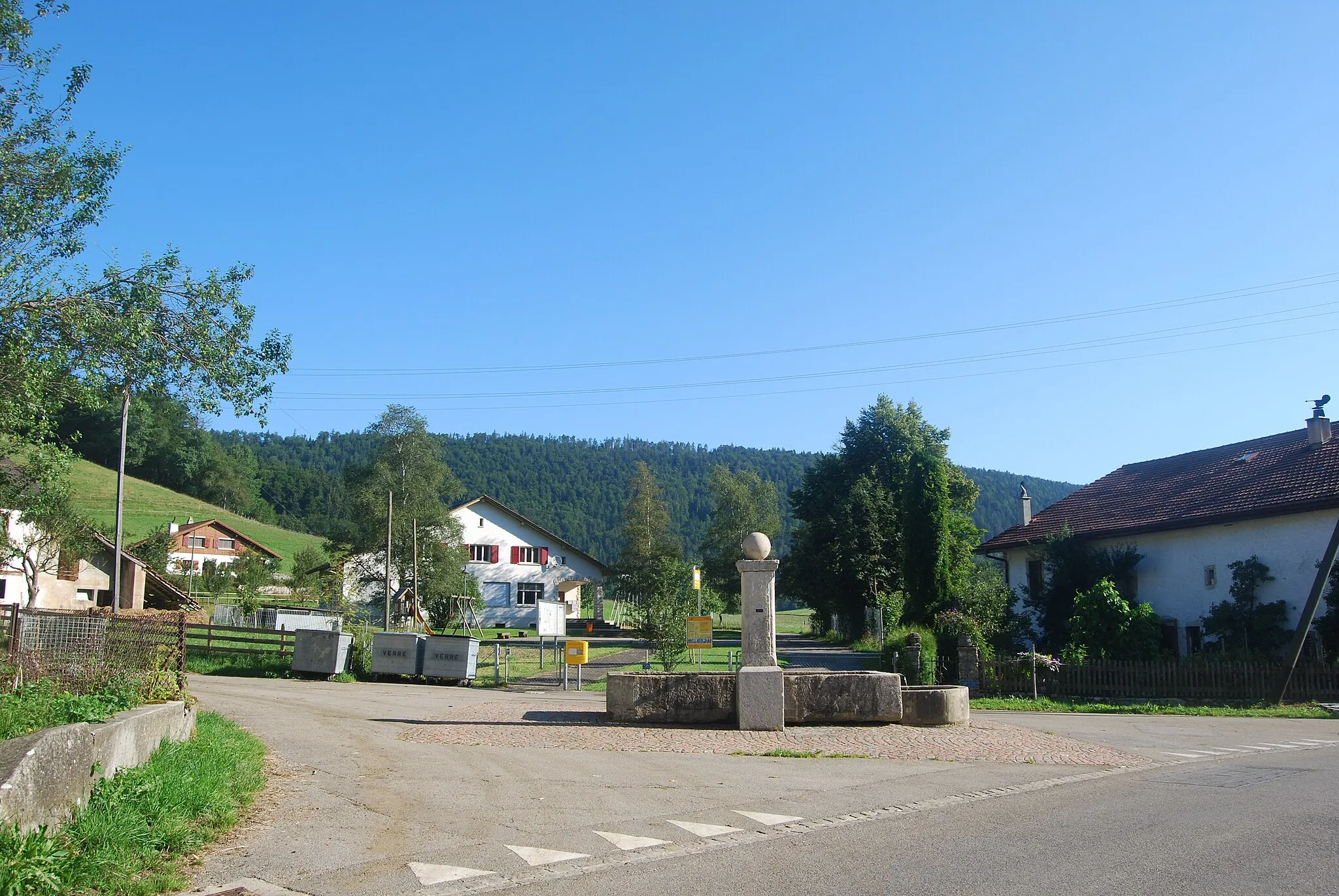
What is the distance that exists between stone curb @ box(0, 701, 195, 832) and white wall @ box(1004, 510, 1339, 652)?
26601 mm

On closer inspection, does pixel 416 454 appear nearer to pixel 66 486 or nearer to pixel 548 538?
pixel 548 538

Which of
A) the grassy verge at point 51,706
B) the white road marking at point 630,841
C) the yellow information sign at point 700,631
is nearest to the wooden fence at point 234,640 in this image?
the yellow information sign at point 700,631

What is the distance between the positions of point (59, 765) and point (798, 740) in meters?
9.79

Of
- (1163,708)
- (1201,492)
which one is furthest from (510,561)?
(1163,708)

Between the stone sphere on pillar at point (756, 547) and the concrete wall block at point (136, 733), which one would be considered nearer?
the concrete wall block at point (136, 733)

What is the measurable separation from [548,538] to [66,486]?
5367 cm

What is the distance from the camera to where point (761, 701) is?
49.0 ft

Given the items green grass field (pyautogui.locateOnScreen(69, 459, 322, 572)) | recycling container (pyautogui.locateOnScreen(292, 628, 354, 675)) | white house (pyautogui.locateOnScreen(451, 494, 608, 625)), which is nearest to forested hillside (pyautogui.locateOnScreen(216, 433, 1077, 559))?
green grass field (pyautogui.locateOnScreen(69, 459, 322, 572))

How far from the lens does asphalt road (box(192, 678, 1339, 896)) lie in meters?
6.43

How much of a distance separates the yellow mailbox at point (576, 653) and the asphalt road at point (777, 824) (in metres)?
10.5

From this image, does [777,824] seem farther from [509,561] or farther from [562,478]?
[562,478]

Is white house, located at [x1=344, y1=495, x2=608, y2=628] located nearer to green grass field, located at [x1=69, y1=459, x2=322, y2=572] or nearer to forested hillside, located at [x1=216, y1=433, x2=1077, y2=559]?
green grass field, located at [x1=69, y1=459, x2=322, y2=572]

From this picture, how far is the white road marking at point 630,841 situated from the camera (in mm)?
7484

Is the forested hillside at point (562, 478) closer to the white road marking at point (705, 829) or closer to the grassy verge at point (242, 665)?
the grassy verge at point (242, 665)
